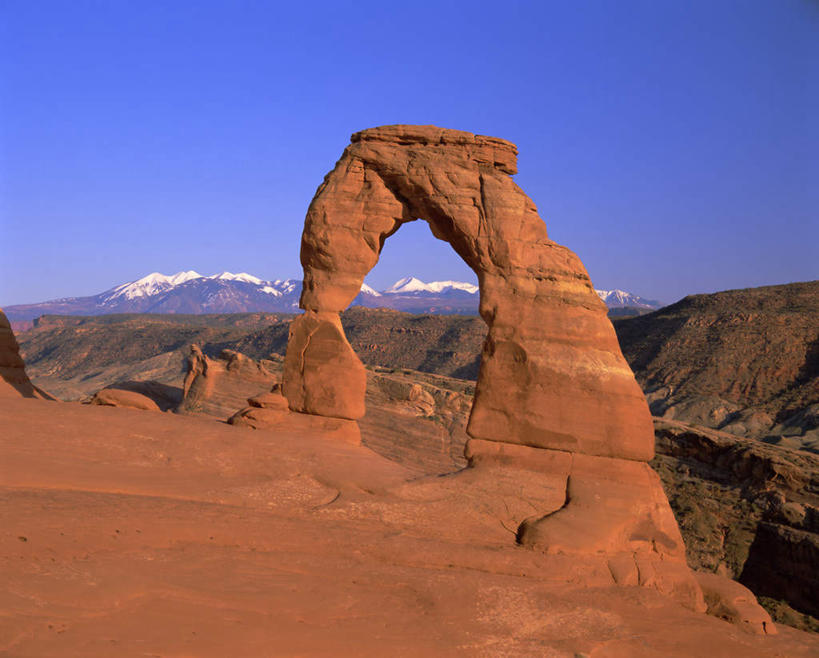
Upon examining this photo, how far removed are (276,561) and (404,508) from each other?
2582 millimetres

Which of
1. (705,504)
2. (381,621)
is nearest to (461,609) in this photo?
(381,621)

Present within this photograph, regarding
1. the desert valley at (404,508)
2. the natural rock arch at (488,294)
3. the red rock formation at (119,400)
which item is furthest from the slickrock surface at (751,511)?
the red rock formation at (119,400)

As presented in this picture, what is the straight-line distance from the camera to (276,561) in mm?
7379

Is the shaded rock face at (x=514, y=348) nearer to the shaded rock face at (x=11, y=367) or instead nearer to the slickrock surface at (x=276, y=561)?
the slickrock surface at (x=276, y=561)

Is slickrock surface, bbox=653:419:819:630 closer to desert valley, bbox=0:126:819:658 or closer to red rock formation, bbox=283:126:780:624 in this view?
desert valley, bbox=0:126:819:658

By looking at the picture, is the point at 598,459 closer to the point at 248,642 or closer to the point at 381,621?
the point at 381,621

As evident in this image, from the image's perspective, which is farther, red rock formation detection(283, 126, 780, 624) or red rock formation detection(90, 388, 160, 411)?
red rock formation detection(90, 388, 160, 411)

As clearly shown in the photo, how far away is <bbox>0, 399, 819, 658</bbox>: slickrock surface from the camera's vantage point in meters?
5.59

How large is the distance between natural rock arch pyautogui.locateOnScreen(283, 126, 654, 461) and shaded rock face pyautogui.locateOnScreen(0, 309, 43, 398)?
22.5 ft

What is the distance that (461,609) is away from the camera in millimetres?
6941

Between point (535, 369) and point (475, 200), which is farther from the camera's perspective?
point (475, 200)

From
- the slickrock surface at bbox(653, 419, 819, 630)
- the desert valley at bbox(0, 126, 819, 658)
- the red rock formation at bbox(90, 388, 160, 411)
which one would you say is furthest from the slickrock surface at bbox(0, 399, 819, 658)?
the slickrock surface at bbox(653, 419, 819, 630)

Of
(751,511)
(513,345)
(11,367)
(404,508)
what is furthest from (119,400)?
(751,511)

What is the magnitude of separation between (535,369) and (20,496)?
773 cm
